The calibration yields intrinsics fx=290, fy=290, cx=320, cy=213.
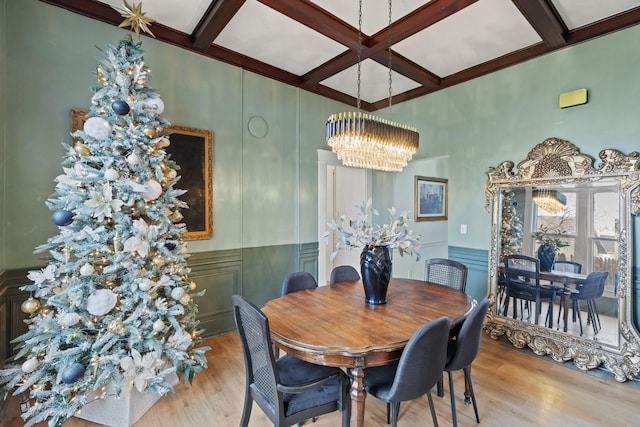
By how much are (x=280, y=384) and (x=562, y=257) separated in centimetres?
289

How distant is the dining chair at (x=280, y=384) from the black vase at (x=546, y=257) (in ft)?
8.13

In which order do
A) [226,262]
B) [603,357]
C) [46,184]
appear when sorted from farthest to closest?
[226,262] → [603,357] → [46,184]

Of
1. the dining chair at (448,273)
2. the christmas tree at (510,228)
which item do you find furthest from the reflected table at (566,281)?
the dining chair at (448,273)

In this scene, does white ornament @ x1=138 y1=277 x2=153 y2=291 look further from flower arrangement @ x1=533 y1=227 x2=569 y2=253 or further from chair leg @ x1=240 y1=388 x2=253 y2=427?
flower arrangement @ x1=533 y1=227 x2=569 y2=253

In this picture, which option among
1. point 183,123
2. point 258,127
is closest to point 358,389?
point 183,123

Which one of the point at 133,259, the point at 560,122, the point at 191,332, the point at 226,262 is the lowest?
the point at 191,332

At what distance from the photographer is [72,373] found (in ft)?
5.60

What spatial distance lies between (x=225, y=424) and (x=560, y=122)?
388cm

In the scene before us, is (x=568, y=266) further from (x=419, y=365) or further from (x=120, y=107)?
(x=120, y=107)

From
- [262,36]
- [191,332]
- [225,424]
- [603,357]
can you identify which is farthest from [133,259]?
[603,357]

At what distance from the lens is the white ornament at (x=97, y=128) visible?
1889 millimetres

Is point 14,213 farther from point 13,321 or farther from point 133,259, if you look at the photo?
point 133,259

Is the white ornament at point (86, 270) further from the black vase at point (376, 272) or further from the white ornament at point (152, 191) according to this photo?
the black vase at point (376, 272)

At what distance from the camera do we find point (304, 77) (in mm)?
3729
